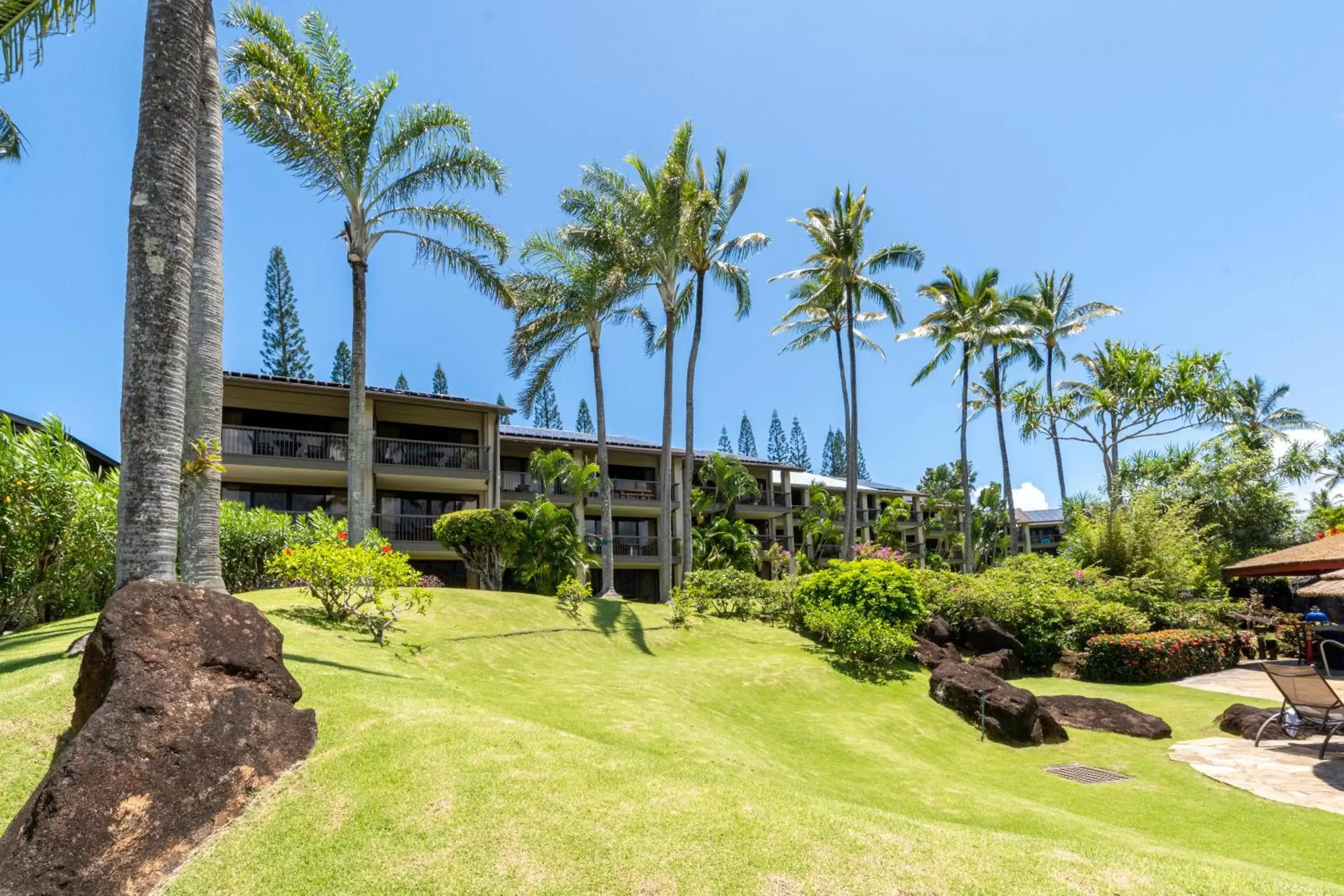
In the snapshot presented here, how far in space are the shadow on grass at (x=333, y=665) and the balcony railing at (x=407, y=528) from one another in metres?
17.0

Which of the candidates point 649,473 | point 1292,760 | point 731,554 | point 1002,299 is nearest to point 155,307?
point 1292,760

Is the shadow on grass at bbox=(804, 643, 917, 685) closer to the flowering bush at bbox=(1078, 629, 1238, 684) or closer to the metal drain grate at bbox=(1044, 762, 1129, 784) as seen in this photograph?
the metal drain grate at bbox=(1044, 762, 1129, 784)

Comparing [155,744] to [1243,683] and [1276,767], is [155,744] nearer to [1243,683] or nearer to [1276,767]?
[1276,767]

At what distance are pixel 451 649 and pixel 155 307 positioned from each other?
596cm

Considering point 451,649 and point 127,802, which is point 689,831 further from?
point 451,649

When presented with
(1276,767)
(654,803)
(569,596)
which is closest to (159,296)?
(654,803)

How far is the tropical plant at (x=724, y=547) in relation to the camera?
98.1ft

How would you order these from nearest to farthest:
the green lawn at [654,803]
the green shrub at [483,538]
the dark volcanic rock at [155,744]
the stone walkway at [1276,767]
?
the dark volcanic rock at [155,744] < the green lawn at [654,803] < the stone walkway at [1276,767] < the green shrub at [483,538]

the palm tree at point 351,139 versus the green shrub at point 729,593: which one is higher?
the palm tree at point 351,139

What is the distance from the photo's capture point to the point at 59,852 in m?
3.75

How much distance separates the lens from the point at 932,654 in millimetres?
14742

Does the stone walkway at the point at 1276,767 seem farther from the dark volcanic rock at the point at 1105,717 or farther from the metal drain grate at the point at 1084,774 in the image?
the metal drain grate at the point at 1084,774

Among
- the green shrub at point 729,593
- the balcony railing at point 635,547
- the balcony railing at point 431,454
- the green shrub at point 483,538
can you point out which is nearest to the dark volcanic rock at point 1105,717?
the green shrub at point 729,593

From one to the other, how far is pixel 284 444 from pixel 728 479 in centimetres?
1789
